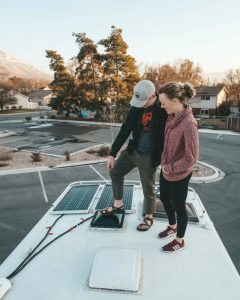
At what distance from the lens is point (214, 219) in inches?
288

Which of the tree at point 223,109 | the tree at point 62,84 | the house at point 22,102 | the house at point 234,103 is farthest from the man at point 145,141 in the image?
the house at point 22,102

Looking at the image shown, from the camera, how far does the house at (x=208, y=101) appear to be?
47.0 metres

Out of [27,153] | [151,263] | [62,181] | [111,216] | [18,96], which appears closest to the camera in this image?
[151,263]

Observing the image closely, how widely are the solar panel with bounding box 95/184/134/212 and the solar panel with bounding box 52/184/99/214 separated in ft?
0.49

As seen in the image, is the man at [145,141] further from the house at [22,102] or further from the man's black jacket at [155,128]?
the house at [22,102]

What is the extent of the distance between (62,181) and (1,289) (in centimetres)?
906

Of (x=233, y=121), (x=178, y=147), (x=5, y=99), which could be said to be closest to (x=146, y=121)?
(x=178, y=147)

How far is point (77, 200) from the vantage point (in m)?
3.93

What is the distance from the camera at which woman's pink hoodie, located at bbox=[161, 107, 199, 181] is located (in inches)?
110

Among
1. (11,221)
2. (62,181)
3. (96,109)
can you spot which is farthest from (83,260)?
(96,109)

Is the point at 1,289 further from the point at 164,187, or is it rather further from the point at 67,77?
the point at 67,77

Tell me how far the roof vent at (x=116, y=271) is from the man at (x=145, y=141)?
33.0 inches

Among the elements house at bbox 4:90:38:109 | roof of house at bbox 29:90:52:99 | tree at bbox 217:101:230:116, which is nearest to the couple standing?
tree at bbox 217:101:230:116

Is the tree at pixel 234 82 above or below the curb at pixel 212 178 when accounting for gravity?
above
